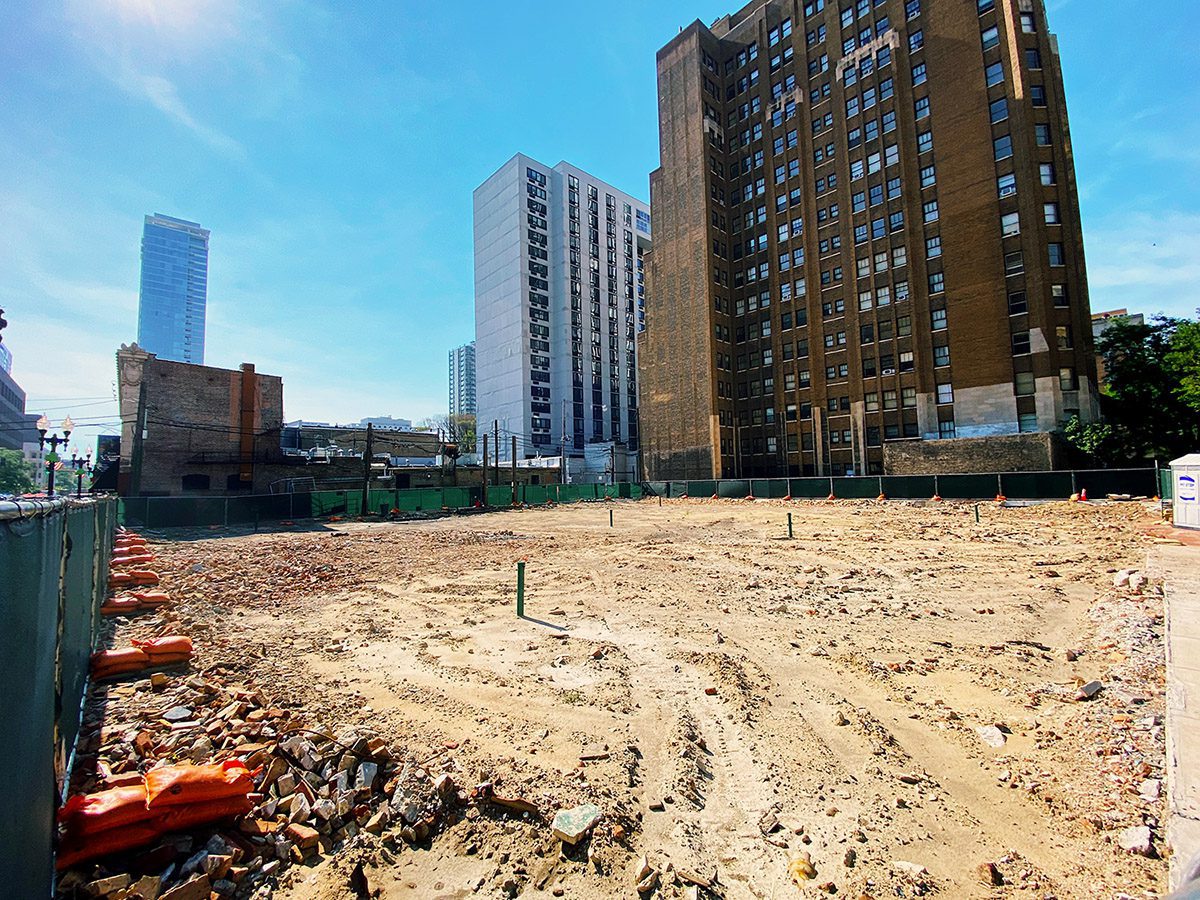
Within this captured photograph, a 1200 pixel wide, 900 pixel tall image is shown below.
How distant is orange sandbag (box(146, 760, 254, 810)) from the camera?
12.3ft

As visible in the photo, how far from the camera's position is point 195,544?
965 inches

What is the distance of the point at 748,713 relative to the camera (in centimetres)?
A: 650

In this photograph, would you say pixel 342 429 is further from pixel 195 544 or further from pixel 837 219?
pixel 837 219

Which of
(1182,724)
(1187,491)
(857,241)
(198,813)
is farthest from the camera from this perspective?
(857,241)

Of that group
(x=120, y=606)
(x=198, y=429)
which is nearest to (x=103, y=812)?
(x=120, y=606)

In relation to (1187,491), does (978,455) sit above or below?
above

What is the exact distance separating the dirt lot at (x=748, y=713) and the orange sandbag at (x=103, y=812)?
114cm

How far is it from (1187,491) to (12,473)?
118 metres

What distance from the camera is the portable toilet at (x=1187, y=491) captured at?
60.8 ft

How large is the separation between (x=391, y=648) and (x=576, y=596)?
16.0 feet

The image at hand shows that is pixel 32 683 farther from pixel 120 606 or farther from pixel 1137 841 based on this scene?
pixel 120 606

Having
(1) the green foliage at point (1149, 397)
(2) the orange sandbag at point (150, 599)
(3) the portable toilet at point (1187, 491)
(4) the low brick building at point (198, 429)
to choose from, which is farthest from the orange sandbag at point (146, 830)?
(1) the green foliage at point (1149, 397)

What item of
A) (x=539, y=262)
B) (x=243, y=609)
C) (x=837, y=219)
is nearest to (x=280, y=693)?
(x=243, y=609)

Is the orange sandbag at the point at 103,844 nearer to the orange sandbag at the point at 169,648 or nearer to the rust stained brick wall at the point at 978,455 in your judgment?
the orange sandbag at the point at 169,648
